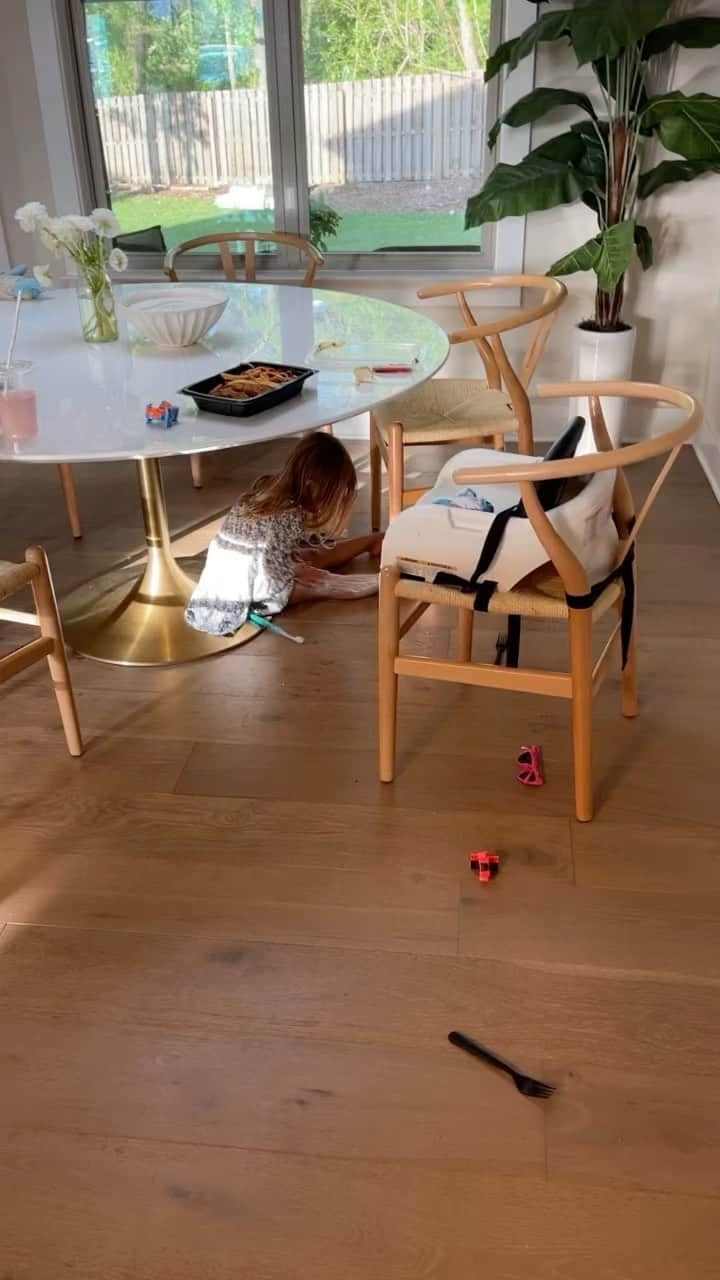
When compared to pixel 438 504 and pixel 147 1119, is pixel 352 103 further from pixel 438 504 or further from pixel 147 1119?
pixel 147 1119

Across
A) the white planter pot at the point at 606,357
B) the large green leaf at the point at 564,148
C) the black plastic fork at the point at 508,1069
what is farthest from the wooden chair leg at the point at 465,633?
the large green leaf at the point at 564,148

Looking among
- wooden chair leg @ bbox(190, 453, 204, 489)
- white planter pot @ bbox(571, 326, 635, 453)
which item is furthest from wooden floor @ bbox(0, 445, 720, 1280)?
white planter pot @ bbox(571, 326, 635, 453)

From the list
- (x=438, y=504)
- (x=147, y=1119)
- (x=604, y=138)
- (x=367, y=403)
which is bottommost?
(x=147, y=1119)

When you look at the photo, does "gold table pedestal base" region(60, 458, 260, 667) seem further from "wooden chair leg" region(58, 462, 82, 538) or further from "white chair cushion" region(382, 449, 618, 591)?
"white chair cushion" region(382, 449, 618, 591)

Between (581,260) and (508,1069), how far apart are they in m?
2.60

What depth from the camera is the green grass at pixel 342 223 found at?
3.94 metres

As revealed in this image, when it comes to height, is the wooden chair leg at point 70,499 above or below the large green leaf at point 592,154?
below

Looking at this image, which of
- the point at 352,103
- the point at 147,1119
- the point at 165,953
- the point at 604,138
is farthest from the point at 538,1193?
the point at 352,103

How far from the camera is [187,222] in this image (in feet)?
13.2

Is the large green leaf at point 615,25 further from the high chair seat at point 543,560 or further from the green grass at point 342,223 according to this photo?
the high chair seat at point 543,560

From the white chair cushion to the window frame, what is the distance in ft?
7.00

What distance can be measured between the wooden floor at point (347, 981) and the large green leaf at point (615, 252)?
1346mm

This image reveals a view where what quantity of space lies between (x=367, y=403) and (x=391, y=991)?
43.2 inches

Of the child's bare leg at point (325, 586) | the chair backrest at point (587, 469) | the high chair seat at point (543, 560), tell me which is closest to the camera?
the chair backrest at point (587, 469)
